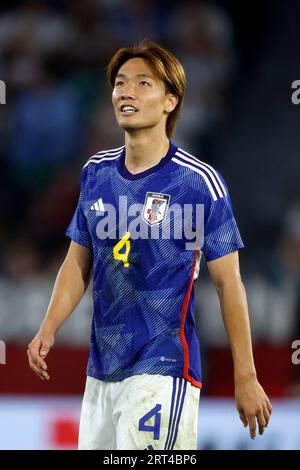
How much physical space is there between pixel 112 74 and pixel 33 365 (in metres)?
1.21

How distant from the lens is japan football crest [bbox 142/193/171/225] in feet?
14.8

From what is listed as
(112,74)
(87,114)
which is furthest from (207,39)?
(112,74)

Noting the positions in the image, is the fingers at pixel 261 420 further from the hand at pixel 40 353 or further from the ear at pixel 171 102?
the ear at pixel 171 102

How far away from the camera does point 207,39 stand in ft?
35.9

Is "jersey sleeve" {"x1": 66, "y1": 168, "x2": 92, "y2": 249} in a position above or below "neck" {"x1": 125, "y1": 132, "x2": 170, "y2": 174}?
below

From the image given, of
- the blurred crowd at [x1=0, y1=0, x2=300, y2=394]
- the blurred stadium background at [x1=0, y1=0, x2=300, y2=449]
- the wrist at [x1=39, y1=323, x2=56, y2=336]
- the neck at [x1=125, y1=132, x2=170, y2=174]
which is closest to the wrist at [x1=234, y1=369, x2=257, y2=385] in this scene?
the wrist at [x1=39, y1=323, x2=56, y2=336]

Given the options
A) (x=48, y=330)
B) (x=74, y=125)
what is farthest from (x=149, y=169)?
(x=74, y=125)

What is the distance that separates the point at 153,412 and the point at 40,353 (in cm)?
52

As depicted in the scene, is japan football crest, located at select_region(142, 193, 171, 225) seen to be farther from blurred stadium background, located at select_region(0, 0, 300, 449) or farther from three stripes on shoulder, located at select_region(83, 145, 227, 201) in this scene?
blurred stadium background, located at select_region(0, 0, 300, 449)

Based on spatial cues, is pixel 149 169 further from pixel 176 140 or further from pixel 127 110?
pixel 176 140

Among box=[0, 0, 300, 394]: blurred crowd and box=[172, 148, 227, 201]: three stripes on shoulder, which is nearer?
box=[172, 148, 227, 201]: three stripes on shoulder

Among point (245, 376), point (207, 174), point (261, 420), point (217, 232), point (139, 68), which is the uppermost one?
point (139, 68)

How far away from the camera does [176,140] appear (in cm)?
984
